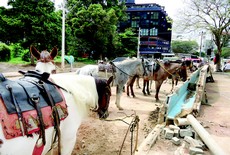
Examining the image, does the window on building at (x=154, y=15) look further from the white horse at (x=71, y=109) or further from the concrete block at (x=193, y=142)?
the white horse at (x=71, y=109)

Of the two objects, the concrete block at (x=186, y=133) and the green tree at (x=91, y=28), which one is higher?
the green tree at (x=91, y=28)

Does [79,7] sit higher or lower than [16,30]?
higher

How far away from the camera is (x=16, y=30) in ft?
48.1

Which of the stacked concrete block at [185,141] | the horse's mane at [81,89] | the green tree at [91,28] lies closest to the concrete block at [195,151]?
the stacked concrete block at [185,141]

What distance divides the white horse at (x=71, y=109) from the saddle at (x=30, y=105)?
0.07 meters

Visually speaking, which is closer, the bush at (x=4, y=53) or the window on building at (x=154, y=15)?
the bush at (x=4, y=53)

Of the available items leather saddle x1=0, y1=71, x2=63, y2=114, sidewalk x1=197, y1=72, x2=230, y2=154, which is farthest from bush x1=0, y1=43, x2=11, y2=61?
leather saddle x1=0, y1=71, x2=63, y2=114

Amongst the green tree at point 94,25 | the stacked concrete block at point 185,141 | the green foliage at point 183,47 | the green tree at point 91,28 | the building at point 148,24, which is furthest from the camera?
the green foliage at point 183,47

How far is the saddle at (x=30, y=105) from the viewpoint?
1.82 meters

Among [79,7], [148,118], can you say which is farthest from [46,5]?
[148,118]

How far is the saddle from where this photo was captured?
5.96ft

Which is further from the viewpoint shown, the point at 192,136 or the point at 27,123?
the point at 192,136

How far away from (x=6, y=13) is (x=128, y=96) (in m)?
11.5

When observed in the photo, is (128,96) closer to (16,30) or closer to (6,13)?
(16,30)
